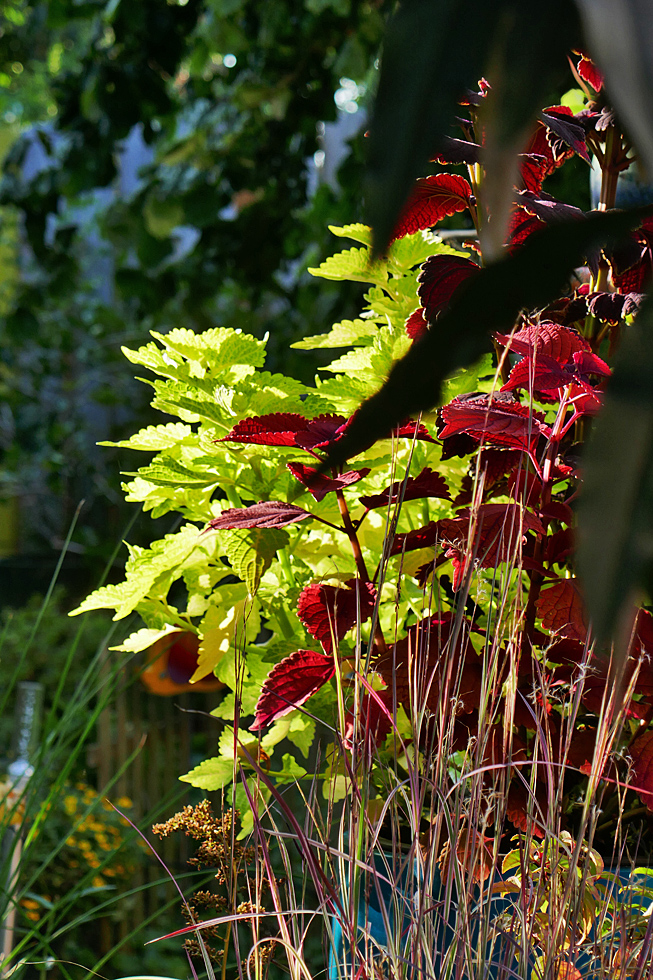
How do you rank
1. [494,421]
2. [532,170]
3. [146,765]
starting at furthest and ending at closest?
[146,765] < [532,170] < [494,421]

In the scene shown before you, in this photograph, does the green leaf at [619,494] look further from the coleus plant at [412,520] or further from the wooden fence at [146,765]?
the wooden fence at [146,765]

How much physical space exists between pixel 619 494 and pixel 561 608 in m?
0.35

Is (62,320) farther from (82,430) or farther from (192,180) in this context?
(192,180)

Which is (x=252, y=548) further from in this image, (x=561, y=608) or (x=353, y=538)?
(x=561, y=608)

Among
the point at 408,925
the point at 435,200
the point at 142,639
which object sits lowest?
the point at 408,925

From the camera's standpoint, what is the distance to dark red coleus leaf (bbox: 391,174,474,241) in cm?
53

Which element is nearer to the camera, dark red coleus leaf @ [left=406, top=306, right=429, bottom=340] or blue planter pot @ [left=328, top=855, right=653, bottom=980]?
blue planter pot @ [left=328, top=855, right=653, bottom=980]

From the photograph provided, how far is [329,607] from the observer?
0.50 m

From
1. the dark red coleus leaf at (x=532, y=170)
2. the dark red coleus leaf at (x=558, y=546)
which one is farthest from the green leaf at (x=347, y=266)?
the dark red coleus leaf at (x=558, y=546)

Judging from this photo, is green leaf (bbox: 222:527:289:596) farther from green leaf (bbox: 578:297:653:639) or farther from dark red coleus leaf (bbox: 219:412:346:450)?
green leaf (bbox: 578:297:653:639)

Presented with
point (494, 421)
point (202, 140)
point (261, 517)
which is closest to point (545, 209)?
point (494, 421)

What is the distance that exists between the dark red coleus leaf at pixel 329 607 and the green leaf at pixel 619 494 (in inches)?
14.5

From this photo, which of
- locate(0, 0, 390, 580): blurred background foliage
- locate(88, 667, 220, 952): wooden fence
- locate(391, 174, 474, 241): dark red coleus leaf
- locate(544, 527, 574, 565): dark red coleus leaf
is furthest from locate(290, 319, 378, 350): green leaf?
locate(88, 667, 220, 952): wooden fence

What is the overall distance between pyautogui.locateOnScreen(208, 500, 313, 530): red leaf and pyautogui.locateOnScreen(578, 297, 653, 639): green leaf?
1.17 ft
